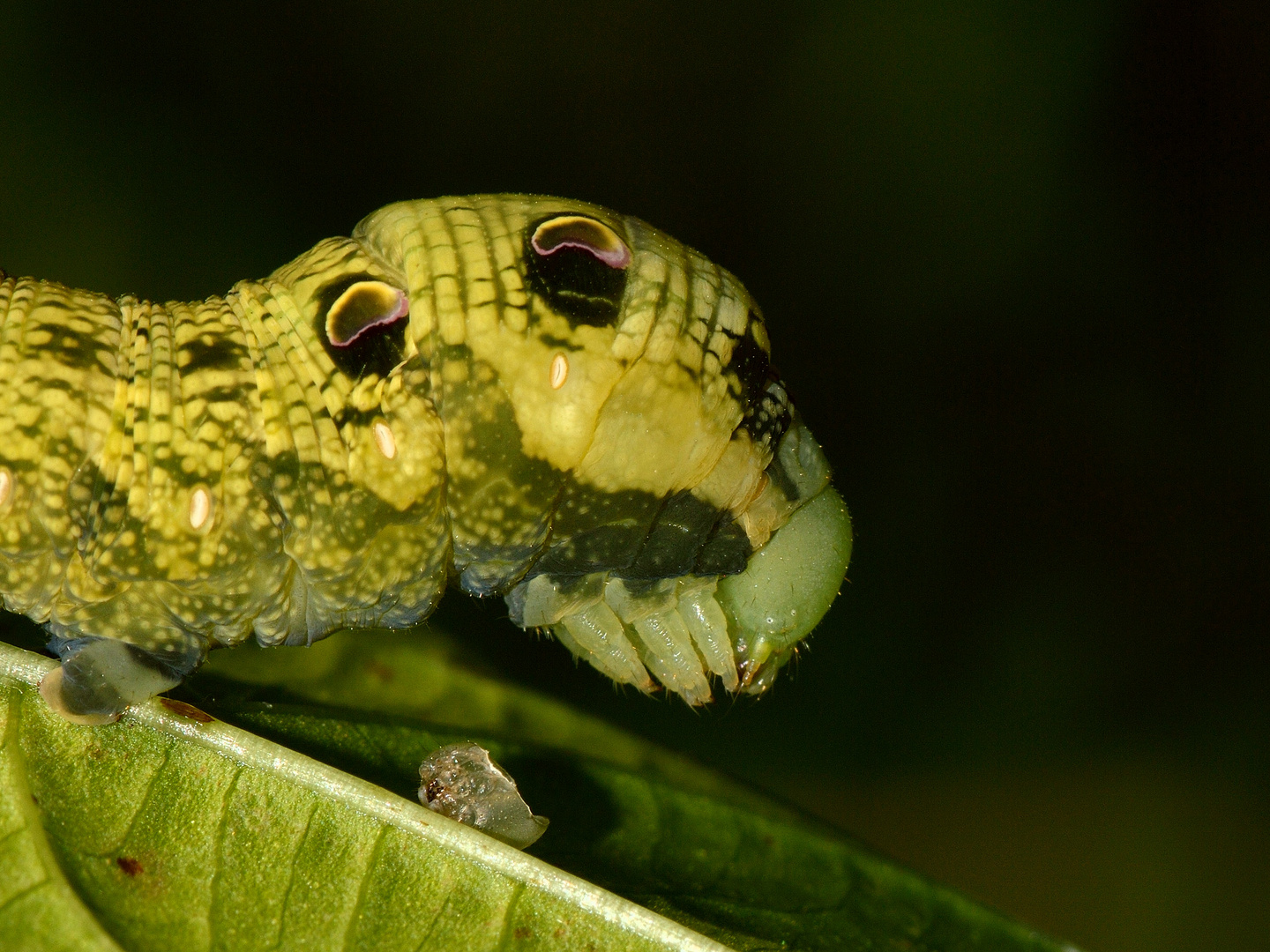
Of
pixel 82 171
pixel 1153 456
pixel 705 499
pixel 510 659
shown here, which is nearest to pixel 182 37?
pixel 82 171

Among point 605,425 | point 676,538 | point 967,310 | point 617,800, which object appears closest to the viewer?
point 605,425

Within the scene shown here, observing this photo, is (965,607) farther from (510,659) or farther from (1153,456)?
(510,659)

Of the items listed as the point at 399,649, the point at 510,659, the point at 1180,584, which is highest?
the point at 399,649

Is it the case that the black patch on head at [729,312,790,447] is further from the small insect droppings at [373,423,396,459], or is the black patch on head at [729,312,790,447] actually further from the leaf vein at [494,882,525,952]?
the leaf vein at [494,882,525,952]

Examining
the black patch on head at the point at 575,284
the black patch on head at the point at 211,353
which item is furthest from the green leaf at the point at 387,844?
the black patch on head at the point at 575,284

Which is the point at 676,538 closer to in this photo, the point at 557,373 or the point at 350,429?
the point at 557,373

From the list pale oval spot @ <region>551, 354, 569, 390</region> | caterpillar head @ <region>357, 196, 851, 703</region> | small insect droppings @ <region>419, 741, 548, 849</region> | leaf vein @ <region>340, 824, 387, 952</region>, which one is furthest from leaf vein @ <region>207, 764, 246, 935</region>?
pale oval spot @ <region>551, 354, 569, 390</region>

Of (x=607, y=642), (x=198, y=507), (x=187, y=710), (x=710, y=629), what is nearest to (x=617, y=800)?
(x=607, y=642)
